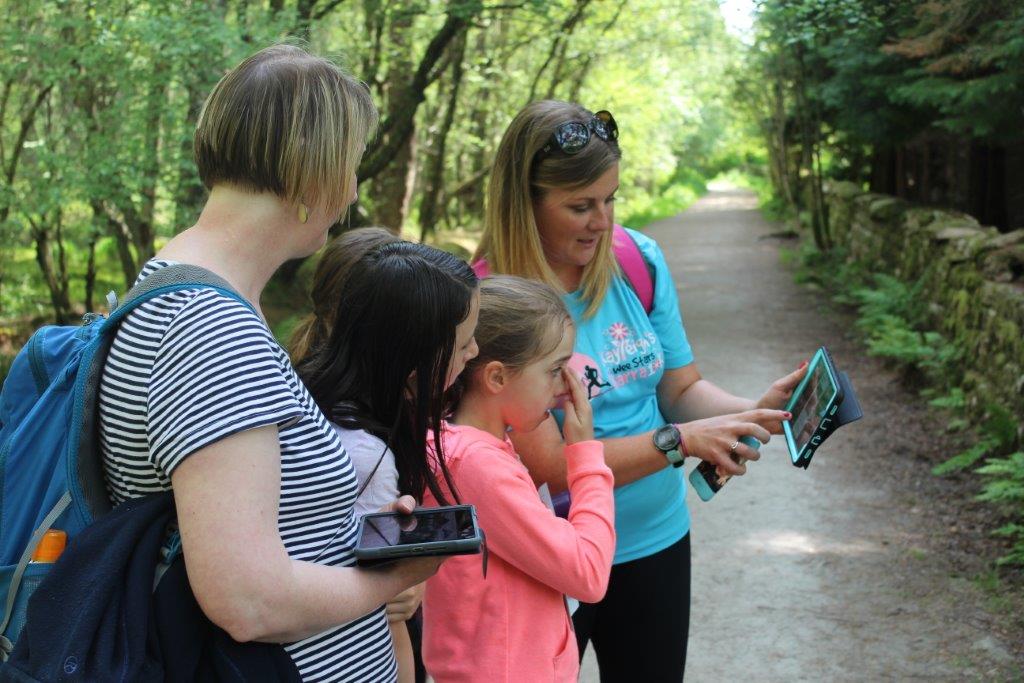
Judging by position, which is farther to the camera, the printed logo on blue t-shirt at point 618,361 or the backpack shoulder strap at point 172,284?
the printed logo on blue t-shirt at point 618,361

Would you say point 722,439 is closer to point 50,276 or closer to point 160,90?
point 160,90

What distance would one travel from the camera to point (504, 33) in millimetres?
16547

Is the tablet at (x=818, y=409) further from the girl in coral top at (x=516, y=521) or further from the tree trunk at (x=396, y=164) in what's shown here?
the tree trunk at (x=396, y=164)

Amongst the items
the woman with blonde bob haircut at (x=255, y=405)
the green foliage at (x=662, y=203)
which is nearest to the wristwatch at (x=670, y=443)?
the woman with blonde bob haircut at (x=255, y=405)

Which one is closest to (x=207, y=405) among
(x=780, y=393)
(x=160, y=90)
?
(x=780, y=393)

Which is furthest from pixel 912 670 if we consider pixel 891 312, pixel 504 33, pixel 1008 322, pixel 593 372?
pixel 504 33

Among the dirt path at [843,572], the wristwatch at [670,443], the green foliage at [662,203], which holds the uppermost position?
the wristwatch at [670,443]

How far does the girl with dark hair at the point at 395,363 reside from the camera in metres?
1.99

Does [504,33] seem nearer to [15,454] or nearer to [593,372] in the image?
[593,372]

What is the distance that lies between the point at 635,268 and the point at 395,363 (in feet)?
3.46

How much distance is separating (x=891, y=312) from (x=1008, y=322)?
3486 mm

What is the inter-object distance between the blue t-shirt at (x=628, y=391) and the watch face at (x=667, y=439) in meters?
0.19

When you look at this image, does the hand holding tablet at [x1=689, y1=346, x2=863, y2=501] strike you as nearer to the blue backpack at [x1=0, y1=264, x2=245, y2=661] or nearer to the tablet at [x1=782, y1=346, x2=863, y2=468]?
the tablet at [x1=782, y1=346, x2=863, y2=468]

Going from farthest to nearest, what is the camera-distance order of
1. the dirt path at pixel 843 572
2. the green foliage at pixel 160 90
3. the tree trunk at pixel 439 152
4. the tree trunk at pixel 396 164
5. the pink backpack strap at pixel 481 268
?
1. the tree trunk at pixel 439 152
2. the tree trunk at pixel 396 164
3. the green foliage at pixel 160 90
4. the dirt path at pixel 843 572
5. the pink backpack strap at pixel 481 268
